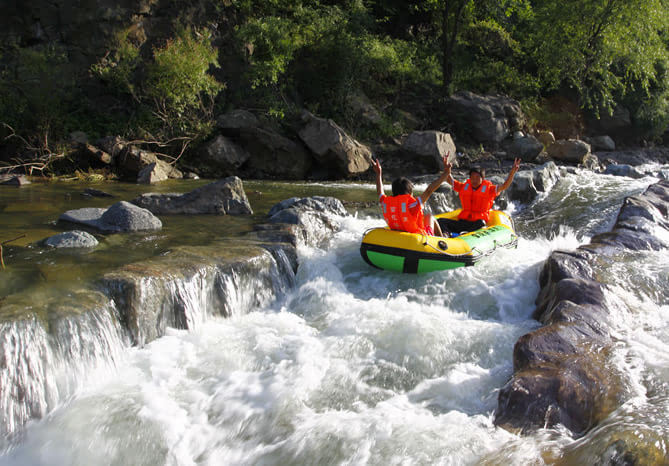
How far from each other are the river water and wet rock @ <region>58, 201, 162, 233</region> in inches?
86.7

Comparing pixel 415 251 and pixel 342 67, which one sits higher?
pixel 342 67

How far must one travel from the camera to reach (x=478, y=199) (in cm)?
724

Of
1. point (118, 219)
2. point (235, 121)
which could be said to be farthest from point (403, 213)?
point (235, 121)

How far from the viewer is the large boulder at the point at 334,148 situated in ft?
40.3

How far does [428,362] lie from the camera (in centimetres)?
401

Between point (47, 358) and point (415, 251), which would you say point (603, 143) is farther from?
point (47, 358)

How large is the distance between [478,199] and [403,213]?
1959 millimetres

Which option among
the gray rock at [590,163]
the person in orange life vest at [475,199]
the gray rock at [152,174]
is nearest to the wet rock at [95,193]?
the gray rock at [152,174]

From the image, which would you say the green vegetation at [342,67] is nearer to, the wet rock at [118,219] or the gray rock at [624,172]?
the gray rock at [624,172]

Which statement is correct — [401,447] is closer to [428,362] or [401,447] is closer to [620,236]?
Result: [428,362]

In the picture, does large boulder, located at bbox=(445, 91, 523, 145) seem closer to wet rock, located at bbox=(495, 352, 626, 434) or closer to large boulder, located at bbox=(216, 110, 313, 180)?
large boulder, located at bbox=(216, 110, 313, 180)

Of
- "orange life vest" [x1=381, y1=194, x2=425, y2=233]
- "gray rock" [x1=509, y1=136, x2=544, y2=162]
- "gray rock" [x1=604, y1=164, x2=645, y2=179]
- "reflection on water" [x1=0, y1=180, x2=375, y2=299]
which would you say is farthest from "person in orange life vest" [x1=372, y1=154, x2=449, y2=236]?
"gray rock" [x1=509, y1=136, x2=544, y2=162]

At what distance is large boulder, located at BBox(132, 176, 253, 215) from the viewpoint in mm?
7695

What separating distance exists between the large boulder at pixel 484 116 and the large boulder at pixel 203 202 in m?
9.71
